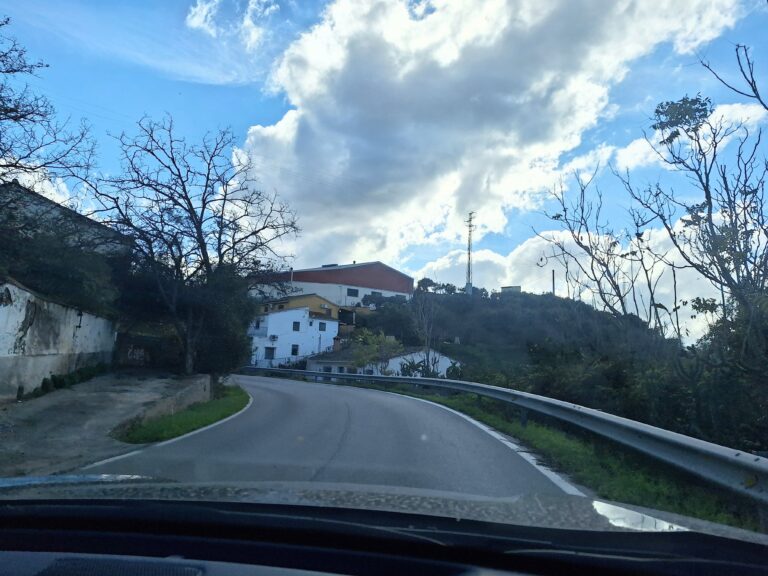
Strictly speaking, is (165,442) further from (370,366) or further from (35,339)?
(370,366)

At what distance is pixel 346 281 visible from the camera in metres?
92.7

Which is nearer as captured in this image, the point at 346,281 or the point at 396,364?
the point at 396,364

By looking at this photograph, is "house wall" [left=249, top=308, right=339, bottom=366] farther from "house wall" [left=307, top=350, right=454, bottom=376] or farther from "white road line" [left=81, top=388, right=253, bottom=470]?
"white road line" [left=81, top=388, right=253, bottom=470]

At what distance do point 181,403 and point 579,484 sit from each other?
12.8 metres

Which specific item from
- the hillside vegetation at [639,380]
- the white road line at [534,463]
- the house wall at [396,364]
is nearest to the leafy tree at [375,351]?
the house wall at [396,364]

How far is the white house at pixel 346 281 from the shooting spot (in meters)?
91.6

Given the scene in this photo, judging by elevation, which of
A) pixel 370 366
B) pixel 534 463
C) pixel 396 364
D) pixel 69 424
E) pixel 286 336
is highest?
pixel 286 336

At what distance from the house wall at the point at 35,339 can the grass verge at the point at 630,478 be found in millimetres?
10558

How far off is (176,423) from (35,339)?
453 cm

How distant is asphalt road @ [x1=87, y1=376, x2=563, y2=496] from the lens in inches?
312

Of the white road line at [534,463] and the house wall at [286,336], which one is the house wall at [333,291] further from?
the white road line at [534,463]

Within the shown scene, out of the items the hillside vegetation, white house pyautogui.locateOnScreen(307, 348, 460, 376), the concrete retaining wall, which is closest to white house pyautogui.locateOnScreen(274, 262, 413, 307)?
white house pyautogui.locateOnScreen(307, 348, 460, 376)

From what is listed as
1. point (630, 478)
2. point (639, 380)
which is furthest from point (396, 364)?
point (630, 478)

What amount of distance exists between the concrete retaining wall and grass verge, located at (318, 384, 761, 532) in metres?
7.86
